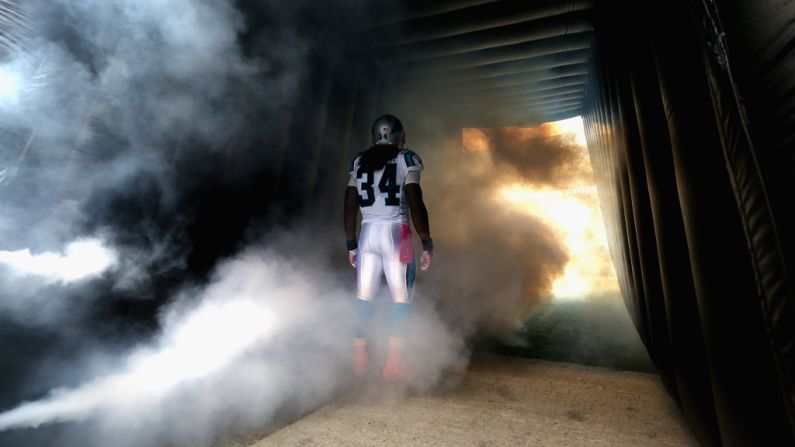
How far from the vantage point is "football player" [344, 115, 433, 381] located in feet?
9.59

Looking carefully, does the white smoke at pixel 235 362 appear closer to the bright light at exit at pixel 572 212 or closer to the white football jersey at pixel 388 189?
the white football jersey at pixel 388 189

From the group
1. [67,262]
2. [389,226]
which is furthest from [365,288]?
[67,262]

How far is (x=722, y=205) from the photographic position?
127cm

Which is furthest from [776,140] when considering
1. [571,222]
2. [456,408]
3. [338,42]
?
[571,222]

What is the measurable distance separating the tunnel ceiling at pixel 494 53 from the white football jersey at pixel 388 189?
189cm

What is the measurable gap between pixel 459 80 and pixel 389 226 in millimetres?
3256

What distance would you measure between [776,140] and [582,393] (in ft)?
7.63

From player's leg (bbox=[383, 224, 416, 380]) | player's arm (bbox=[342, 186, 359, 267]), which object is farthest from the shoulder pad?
player's leg (bbox=[383, 224, 416, 380])

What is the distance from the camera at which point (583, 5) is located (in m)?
3.48

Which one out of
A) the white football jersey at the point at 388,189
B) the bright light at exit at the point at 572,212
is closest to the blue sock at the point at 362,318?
the white football jersey at the point at 388,189

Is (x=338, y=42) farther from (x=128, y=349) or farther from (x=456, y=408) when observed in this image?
(x=456, y=408)

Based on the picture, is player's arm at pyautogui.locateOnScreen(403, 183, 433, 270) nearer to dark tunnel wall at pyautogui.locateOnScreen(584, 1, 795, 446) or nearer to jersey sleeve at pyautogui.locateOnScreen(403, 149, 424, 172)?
jersey sleeve at pyautogui.locateOnScreen(403, 149, 424, 172)

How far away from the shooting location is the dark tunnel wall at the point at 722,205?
903mm

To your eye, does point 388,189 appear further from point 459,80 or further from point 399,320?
point 459,80
